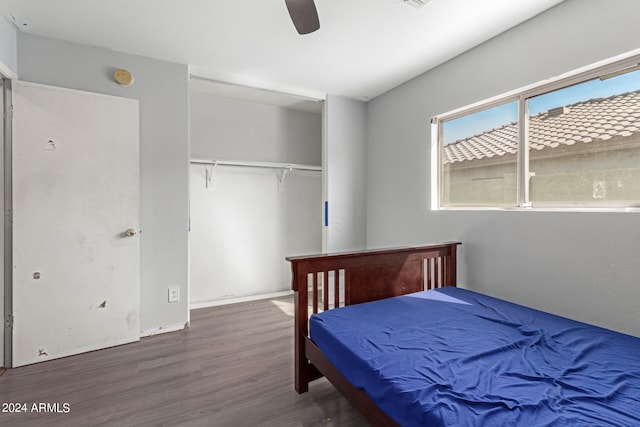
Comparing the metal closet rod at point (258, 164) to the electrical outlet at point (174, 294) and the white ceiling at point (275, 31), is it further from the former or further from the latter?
the electrical outlet at point (174, 294)

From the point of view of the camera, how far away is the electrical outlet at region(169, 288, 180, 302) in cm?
262

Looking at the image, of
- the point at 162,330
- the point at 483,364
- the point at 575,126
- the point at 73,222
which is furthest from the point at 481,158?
the point at 73,222

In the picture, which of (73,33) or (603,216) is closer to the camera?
(603,216)

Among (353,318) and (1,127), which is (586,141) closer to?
(353,318)

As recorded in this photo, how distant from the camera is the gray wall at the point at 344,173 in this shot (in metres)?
3.39

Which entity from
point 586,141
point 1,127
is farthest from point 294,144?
point 586,141

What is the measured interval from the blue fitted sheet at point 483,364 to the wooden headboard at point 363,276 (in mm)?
139

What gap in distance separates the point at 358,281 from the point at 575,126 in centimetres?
174

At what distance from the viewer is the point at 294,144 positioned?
3.90 meters

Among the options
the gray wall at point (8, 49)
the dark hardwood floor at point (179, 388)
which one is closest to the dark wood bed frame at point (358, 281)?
the dark hardwood floor at point (179, 388)

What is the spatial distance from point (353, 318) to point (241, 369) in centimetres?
92

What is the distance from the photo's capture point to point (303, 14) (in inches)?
58.8

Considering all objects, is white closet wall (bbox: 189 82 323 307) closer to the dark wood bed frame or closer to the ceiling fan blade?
the dark wood bed frame

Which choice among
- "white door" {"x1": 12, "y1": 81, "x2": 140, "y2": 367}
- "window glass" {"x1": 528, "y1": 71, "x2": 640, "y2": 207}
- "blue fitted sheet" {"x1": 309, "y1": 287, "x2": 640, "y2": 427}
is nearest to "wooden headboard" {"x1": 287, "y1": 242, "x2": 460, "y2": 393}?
"blue fitted sheet" {"x1": 309, "y1": 287, "x2": 640, "y2": 427}
